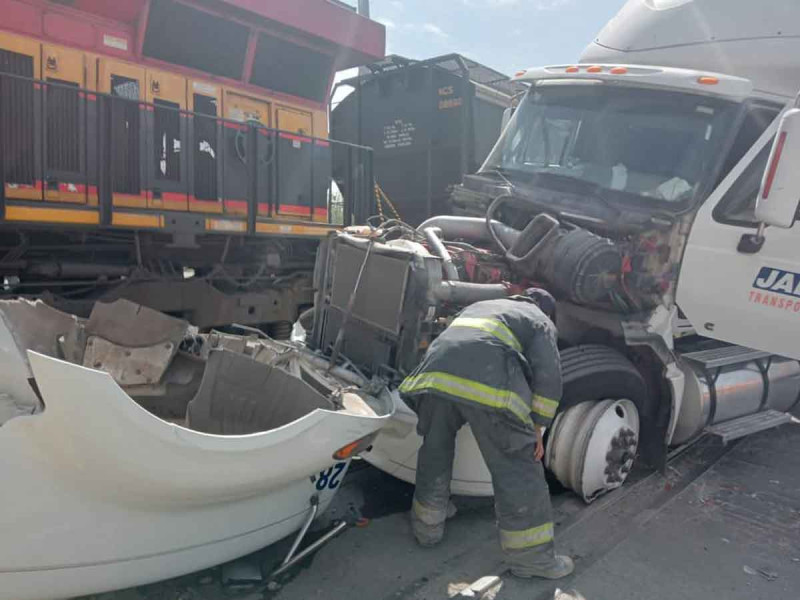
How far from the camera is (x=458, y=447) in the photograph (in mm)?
3334

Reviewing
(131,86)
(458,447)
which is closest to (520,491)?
(458,447)

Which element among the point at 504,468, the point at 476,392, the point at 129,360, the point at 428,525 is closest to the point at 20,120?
the point at 129,360

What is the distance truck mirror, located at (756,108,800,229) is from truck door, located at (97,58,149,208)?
4.44 metres

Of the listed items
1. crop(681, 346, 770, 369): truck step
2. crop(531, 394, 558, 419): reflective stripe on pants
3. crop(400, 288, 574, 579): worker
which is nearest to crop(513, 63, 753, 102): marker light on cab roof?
crop(681, 346, 770, 369): truck step

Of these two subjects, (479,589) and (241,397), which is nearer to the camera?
(479,589)

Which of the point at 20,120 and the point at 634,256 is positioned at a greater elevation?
the point at 20,120

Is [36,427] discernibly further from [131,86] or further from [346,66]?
[346,66]

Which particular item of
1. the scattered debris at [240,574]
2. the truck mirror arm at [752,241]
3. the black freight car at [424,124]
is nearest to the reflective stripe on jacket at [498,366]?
the scattered debris at [240,574]

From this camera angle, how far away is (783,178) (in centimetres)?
321

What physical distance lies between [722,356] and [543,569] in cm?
245

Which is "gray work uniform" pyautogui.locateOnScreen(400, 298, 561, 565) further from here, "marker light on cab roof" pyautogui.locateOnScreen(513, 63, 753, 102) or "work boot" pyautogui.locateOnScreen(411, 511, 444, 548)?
"marker light on cab roof" pyautogui.locateOnScreen(513, 63, 753, 102)

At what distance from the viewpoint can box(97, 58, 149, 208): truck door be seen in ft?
16.5

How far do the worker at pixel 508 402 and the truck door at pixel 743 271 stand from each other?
Answer: 147 centimetres

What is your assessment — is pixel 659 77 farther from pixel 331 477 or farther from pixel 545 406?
pixel 331 477
